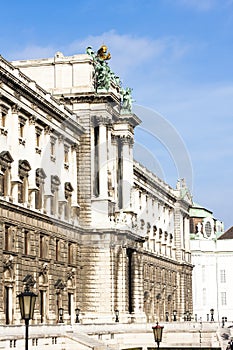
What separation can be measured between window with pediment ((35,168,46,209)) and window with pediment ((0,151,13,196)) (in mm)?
6270

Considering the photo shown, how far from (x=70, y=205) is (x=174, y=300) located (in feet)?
188

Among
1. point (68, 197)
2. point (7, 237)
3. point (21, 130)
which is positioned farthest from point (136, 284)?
point (7, 237)

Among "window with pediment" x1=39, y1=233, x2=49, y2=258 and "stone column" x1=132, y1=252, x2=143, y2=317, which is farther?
"stone column" x1=132, y1=252, x2=143, y2=317

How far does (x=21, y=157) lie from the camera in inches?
2692

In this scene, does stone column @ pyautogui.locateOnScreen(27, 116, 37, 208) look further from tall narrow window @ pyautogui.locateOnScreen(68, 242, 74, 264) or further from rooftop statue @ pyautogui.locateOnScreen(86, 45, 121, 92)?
rooftop statue @ pyautogui.locateOnScreen(86, 45, 121, 92)

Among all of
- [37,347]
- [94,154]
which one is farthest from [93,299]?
[37,347]

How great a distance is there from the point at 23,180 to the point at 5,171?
13.5 feet

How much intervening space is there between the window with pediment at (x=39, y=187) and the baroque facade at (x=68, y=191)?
9 centimetres

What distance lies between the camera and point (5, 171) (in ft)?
213

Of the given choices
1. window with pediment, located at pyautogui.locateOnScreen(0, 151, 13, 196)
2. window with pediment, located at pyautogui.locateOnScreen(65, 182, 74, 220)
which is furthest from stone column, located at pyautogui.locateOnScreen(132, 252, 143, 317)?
window with pediment, located at pyautogui.locateOnScreen(0, 151, 13, 196)

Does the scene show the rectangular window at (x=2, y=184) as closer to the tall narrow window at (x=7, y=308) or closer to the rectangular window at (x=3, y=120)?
the rectangular window at (x=3, y=120)

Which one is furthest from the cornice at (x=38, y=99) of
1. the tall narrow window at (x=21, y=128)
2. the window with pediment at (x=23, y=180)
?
the window with pediment at (x=23, y=180)

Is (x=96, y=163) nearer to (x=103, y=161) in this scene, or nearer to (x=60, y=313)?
(x=103, y=161)

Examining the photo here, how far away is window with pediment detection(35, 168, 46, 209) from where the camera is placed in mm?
71562
